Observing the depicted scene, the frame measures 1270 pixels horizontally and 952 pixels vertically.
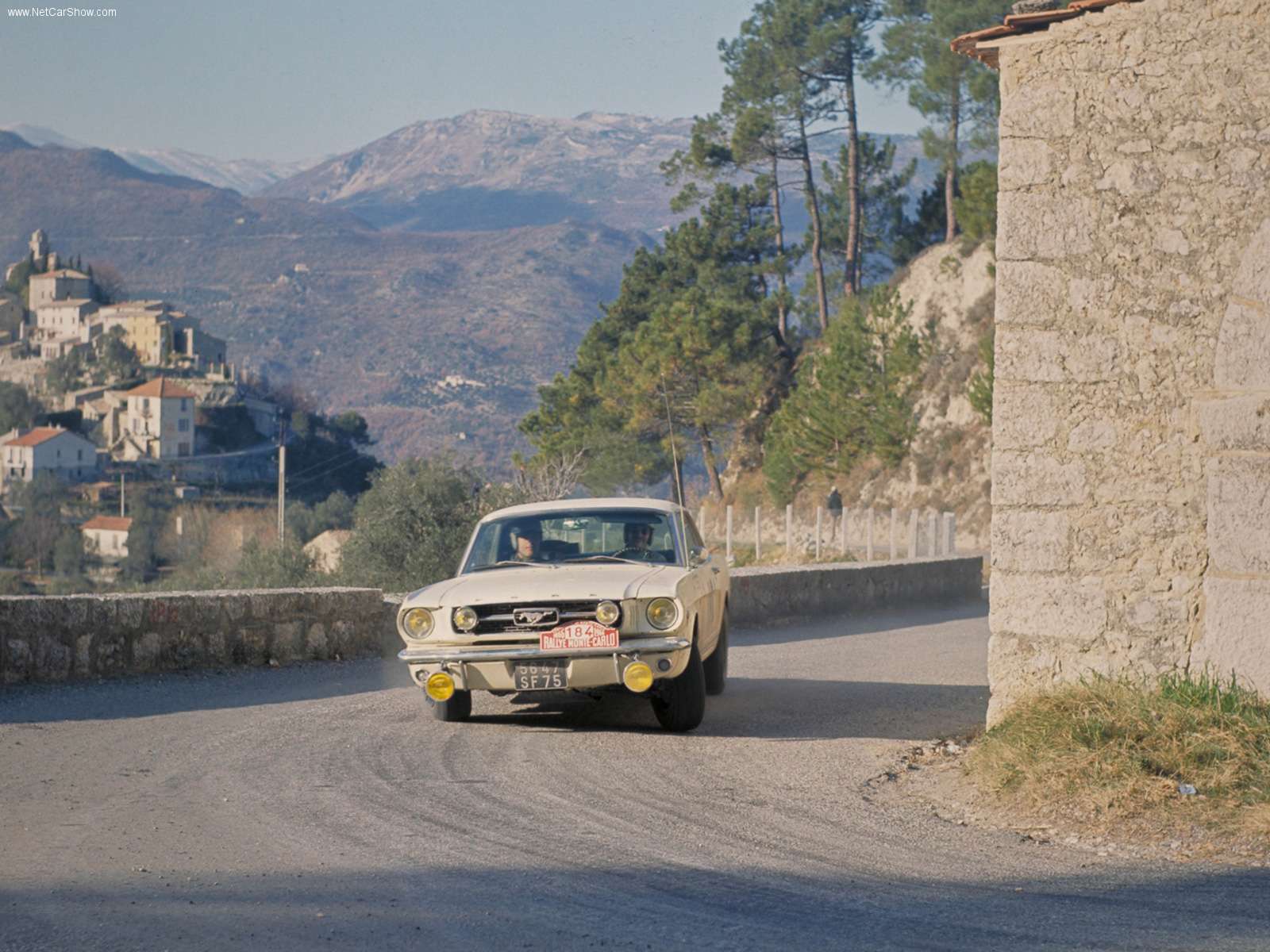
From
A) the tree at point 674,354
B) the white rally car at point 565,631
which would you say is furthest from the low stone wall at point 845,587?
the tree at point 674,354

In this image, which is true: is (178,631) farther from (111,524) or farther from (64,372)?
(64,372)

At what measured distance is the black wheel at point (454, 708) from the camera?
1034 cm

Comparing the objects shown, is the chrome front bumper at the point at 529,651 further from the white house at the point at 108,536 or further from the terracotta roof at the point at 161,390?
the terracotta roof at the point at 161,390

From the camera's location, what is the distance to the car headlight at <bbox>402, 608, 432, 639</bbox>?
389 inches

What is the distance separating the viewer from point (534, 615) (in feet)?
31.5

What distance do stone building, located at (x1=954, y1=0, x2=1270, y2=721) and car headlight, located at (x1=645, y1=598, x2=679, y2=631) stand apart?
76.4 inches

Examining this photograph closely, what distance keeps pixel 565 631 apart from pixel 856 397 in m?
51.0

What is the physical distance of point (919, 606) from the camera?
22375 mm

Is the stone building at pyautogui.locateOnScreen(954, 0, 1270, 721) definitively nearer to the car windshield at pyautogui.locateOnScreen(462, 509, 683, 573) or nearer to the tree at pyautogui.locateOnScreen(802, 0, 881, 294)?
the car windshield at pyautogui.locateOnScreen(462, 509, 683, 573)

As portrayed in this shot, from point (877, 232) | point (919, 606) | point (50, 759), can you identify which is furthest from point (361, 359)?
point (50, 759)

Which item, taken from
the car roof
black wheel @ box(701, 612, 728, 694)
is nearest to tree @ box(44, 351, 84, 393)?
black wheel @ box(701, 612, 728, 694)

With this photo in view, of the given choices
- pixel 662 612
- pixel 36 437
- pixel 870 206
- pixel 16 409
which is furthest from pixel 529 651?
pixel 16 409

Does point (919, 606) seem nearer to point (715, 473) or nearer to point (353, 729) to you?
point (353, 729)

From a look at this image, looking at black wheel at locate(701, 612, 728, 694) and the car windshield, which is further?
black wheel at locate(701, 612, 728, 694)
